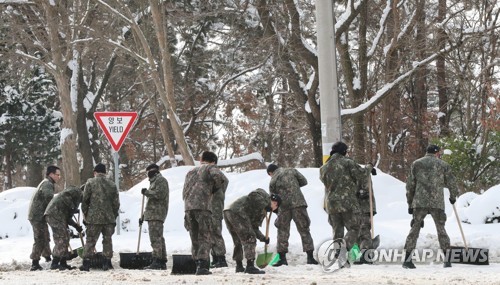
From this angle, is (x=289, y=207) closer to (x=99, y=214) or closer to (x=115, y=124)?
(x=99, y=214)

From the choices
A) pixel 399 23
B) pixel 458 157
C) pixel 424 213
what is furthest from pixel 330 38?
pixel 399 23

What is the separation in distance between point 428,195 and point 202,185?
318 centimetres

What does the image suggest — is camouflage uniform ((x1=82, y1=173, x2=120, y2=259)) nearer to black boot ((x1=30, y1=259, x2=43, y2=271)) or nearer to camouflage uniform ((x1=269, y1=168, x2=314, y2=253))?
black boot ((x1=30, y1=259, x2=43, y2=271))

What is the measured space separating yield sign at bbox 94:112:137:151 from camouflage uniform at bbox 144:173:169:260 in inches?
134

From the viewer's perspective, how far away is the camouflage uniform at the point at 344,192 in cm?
1320

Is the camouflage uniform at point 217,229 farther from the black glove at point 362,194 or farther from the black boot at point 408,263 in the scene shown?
the black boot at point 408,263

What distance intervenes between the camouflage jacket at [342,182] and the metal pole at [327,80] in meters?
1.55

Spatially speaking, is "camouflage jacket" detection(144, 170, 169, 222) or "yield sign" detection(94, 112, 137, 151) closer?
"camouflage jacket" detection(144, 170, 169, 222)

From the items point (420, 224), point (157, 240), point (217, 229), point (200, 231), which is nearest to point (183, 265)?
point (200, 231)

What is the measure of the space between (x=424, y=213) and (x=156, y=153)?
36.9 meters

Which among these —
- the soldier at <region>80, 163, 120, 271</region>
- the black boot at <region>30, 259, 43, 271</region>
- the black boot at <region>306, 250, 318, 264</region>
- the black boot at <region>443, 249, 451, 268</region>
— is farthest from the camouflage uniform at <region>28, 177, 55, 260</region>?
the black boot at <region>443, 249, 451, 268</region>

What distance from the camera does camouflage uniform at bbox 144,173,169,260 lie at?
14484mm

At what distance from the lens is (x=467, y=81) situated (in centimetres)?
3155

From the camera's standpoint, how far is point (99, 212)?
14570 mm
